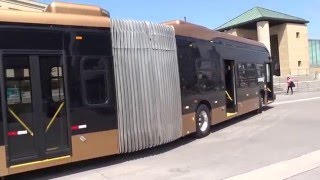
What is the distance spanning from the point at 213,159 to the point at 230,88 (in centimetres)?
683

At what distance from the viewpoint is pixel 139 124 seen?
10.2 metres

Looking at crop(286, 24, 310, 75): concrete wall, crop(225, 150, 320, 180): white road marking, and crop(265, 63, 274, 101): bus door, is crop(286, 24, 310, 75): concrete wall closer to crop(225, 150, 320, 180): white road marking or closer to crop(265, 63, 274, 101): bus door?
crop(265, 63, 274, 101): bus door

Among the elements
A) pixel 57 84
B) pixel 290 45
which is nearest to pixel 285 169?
pixel 57 84

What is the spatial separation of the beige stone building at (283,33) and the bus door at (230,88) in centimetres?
4698

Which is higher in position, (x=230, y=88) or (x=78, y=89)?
(x=78, y=89)

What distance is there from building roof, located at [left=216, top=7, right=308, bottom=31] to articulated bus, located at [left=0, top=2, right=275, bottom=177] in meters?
51.2

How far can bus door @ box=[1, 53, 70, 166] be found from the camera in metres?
8.12

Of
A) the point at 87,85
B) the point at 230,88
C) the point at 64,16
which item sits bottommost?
the point at 230,88

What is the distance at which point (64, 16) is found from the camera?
29.5 ft

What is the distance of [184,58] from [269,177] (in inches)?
197

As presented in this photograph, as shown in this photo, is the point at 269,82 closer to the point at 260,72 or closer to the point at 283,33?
the point at 260,72

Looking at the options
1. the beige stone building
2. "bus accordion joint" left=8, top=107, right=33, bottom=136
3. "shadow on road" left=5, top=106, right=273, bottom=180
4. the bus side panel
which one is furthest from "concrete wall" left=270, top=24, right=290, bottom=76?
"bus accordion joint" left=8, top=107, right=33, bottom=136

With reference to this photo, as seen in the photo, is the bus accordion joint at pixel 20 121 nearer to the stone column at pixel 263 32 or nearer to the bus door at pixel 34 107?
the bus door at pixel 34 107

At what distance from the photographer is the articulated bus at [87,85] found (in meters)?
8.21
